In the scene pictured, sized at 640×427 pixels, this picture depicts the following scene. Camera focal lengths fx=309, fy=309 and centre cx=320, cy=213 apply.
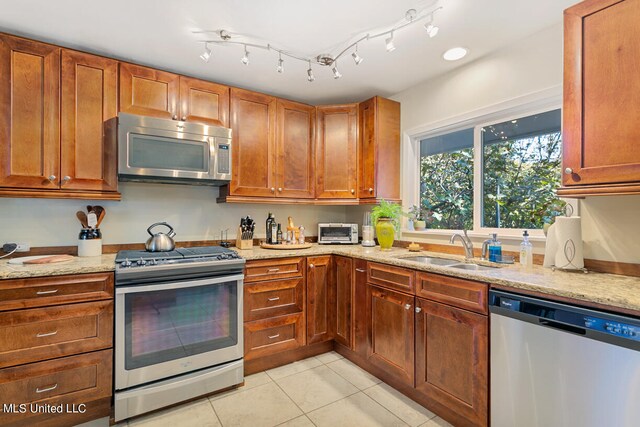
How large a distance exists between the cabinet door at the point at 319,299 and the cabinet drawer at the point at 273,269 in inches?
4.4

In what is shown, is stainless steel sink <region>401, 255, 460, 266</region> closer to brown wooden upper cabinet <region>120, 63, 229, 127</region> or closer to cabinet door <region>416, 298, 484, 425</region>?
cabinet door <region>416, 298, 484, 425</region>

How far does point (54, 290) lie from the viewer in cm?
176

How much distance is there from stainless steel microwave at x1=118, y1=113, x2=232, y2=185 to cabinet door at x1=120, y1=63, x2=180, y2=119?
0.14 metres

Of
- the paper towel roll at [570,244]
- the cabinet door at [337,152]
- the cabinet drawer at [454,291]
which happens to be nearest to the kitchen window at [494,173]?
the paper towel roll at [570,244]

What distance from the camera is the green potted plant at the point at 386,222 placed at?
109 inches

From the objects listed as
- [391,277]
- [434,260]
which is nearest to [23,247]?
[391,277]

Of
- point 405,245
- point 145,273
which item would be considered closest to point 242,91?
point 145,273

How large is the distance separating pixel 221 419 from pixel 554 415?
1.76 metres

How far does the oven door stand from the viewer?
6.25 ft

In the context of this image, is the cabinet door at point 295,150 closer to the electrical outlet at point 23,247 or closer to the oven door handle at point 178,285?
the oven door handle at point 178,285

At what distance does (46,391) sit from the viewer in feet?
5.71

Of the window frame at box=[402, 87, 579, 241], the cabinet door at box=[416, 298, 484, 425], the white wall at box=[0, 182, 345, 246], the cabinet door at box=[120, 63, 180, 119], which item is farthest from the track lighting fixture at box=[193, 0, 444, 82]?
the cabinet door at box=[416, 298, 484, 425]

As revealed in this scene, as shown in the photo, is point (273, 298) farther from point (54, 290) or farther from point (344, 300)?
point (54, 290)

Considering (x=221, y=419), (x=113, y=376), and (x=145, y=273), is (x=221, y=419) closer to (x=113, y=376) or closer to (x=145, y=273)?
(x=113, y=376)
